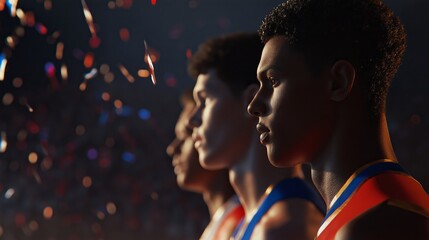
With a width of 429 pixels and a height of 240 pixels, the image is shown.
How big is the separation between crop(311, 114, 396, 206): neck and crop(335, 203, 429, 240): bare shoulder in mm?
119

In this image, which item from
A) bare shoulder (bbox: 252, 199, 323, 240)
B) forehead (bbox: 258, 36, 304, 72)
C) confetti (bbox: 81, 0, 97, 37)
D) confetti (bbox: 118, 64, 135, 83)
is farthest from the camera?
confetti (bbox: 118, 64, 135, 83)

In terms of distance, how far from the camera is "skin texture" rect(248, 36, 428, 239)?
3.92ft

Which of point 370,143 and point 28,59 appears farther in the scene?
point 28,59

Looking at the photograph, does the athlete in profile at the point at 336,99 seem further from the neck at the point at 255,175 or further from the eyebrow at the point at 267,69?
the neck at the point at 255,175

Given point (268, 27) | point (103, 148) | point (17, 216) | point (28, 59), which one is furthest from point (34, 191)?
point (268, 27)

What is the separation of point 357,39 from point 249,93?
0.74 metres

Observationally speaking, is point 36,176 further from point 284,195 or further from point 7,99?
point 284,195

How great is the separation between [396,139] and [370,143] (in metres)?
1.61

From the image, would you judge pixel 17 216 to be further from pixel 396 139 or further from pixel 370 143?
pixel 370 143

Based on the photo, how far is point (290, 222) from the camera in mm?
1637

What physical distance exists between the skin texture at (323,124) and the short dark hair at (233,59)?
0.71 metres

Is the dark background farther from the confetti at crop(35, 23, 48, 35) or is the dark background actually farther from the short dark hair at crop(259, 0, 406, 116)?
the short dark hair at crop(259, 0, 406, 116)

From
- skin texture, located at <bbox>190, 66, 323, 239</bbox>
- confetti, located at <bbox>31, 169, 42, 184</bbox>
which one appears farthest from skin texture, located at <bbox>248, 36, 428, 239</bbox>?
confetti, located at <bbox>31, 169, 42, 184</bbox>

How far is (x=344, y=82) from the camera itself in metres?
1.20
